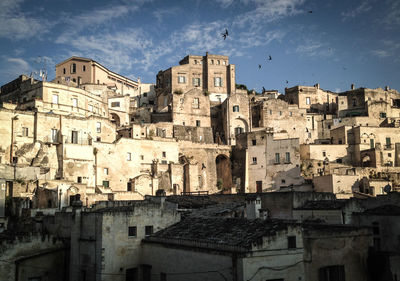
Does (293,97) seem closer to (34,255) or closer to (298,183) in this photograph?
(298,183)

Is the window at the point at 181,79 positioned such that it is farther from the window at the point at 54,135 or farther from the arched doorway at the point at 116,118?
the window at the point at 54,135

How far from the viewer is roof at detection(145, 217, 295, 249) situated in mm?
20234

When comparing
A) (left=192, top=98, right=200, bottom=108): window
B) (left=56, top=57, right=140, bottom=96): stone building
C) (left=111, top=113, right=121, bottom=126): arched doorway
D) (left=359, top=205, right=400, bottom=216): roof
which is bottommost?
(left=359, top=205, right=400, bottom=216): roof

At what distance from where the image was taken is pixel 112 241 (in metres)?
24.6

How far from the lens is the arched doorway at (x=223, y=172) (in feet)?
203

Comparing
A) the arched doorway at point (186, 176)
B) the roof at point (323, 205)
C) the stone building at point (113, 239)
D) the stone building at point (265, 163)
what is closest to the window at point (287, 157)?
the stone building at point (265, 163)

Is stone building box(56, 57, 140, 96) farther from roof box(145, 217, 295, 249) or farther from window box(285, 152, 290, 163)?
roof box(145, 217, 295, 249)

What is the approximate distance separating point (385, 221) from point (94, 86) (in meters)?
59.3

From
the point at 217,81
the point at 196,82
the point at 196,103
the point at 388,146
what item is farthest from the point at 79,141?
the point at 388,146

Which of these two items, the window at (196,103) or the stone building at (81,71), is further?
the stone building at (81,71)

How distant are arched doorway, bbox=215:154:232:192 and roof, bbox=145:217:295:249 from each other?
35.5 m

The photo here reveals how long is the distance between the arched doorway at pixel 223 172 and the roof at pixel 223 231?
35493 millimetres

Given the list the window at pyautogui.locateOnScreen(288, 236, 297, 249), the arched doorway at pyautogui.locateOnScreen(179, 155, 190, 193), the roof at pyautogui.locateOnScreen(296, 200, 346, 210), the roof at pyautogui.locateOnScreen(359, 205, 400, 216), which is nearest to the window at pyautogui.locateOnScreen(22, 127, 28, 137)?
the arched doorway at pyautogui.locateOnScreen(179, 155, 190, 193)

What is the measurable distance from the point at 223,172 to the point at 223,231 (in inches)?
1638
